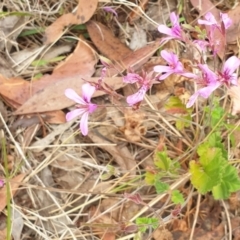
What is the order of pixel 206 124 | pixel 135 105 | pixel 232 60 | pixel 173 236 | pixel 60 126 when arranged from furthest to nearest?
pixel 60 126 < pixel 173 236 < pixel 206 124 < pixel 135 105 < pixel 232 60

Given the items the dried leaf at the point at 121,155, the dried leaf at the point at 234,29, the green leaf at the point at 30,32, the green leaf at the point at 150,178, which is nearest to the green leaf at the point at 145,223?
the green leaf at the point at 150,178

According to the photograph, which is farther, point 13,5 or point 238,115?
point 13,5

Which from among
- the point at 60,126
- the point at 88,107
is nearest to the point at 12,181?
the point at 60,126

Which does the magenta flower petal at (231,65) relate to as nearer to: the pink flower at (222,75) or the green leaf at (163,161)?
the pink flower at (222,75)

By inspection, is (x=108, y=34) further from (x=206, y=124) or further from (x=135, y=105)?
(x=135, y=105)

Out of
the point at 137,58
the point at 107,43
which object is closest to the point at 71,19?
the point at 107,43

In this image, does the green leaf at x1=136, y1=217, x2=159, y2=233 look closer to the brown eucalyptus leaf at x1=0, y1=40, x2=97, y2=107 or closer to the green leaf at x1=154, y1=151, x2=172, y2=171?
the green leaf at x1=154, y1=151, x2=172, y2=171
